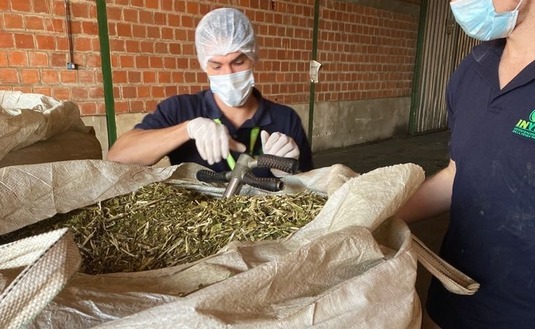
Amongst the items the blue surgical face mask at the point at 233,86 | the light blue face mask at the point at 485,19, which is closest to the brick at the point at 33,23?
the blue surgical face mask at the point at 233,86

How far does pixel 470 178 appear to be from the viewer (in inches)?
35.3

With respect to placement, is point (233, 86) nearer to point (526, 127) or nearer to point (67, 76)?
point (526, 127)

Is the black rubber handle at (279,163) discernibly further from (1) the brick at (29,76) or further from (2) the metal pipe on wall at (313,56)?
(2) the metal pipe on wall at (313,56)

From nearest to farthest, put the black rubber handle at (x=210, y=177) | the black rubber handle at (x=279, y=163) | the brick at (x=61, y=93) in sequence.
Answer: the black rubber handle at (x=279, y=163)
the black rubber handle at (x=210, y=177)
the brick at (x=61, y=93)

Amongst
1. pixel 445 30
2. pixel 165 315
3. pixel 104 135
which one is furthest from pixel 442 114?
pixel 165 315

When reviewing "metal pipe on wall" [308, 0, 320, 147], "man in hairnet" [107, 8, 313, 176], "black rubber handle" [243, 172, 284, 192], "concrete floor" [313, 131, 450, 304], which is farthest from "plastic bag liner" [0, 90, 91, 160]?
"metal pipe on wall" [308, 0, 320, 147]

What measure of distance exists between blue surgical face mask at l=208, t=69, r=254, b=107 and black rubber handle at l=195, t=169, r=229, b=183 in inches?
20.2

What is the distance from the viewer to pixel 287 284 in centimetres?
48

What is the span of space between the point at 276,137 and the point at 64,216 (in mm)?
568

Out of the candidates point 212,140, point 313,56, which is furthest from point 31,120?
point 313,56

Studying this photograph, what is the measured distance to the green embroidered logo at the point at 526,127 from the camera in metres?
0.79

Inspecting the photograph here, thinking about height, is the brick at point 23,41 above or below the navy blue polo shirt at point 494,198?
above

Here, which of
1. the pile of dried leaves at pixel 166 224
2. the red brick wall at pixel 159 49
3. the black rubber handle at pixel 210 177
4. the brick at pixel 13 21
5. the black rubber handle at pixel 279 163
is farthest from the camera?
the red brick wall at pixel 159 49

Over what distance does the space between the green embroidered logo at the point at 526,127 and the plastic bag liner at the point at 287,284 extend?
0.29m
